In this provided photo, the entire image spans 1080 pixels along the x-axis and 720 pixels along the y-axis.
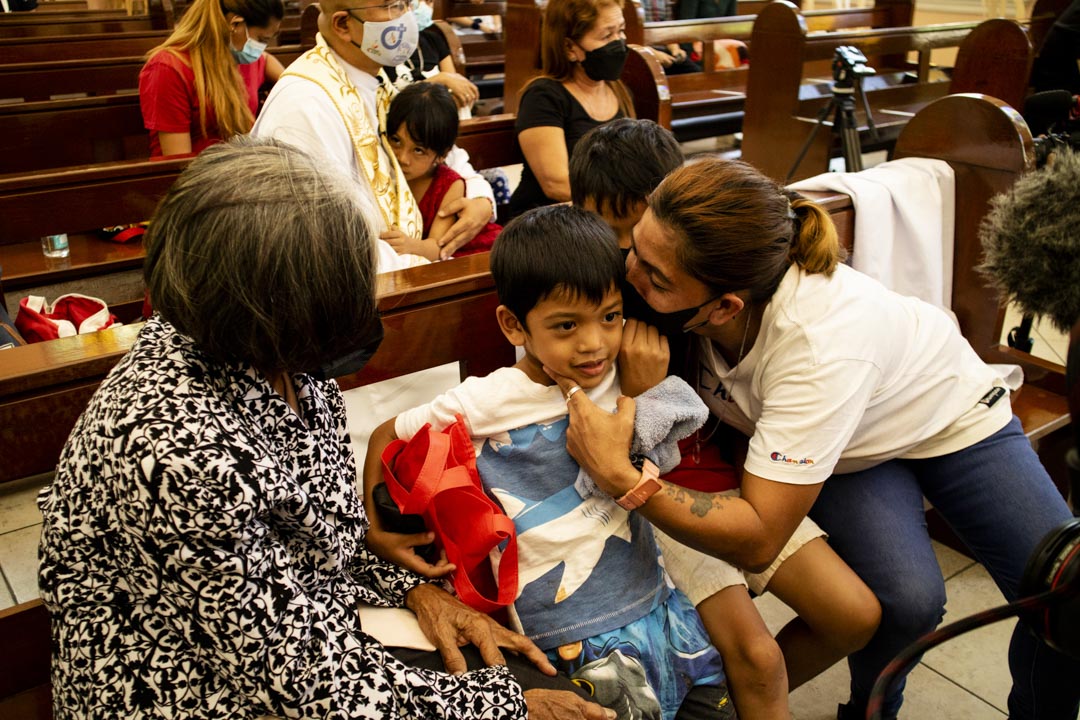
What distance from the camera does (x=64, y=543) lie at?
1099 mm

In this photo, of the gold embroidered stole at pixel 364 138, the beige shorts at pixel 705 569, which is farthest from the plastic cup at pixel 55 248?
the beige shorts at pixel 705 569

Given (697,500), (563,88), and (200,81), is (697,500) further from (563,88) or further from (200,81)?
(200,81)

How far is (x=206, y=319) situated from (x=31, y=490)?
225 centimetres

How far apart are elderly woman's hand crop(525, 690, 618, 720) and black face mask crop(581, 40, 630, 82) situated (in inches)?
82.8

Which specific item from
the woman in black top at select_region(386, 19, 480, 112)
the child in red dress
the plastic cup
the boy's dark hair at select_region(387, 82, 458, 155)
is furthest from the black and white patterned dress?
the plastic cup

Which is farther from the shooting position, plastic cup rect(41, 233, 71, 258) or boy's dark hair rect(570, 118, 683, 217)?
plastic cup rect(41, 233, 71, 258)

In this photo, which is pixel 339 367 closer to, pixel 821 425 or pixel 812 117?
pixel 821 425

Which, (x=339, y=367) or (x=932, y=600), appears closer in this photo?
(x=339, y=367)

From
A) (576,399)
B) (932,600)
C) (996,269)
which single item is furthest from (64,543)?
(932,600)

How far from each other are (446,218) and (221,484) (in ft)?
5.86

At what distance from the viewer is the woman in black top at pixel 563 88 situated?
9.15ft

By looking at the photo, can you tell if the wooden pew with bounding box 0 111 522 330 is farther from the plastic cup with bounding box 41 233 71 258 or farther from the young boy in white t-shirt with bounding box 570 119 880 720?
the young boy in white t-shirt with bounding box 570 119 880 720

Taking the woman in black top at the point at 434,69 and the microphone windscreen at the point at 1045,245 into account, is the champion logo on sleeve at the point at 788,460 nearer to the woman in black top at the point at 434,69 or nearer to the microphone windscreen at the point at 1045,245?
the microphone windscreen at the point at 1045,245

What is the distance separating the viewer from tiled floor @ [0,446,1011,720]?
204cm
